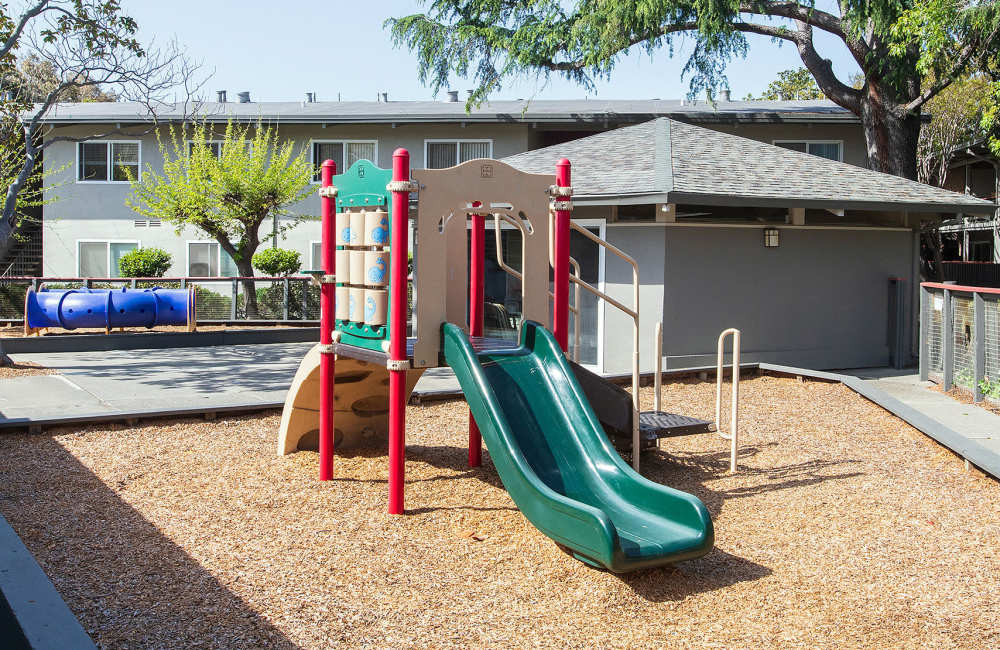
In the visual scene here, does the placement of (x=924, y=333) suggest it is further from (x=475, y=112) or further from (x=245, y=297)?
(x=475, y=112)

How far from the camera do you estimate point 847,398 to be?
11492mm

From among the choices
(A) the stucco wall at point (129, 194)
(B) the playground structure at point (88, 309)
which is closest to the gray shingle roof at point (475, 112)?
(A) the stucco wall at point (129, 194)

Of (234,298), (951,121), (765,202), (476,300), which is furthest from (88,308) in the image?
(951,121)

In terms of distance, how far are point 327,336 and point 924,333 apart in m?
9.40

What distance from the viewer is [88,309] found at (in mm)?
17438

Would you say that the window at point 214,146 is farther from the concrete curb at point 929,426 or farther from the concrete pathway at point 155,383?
the concrete curb at point 929,426

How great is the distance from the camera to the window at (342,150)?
25.5 m

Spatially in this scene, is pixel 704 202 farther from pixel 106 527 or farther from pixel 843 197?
pixel 106 527

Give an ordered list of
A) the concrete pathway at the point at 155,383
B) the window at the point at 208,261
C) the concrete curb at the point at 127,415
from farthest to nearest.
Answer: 1. the window at the point at 208,261
2. the concrete pathway at the point at 155,383
3. the concrete curb at the point at 127,415

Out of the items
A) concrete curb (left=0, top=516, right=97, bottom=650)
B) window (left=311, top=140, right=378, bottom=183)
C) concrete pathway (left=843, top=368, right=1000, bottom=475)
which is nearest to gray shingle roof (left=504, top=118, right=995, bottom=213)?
concrete pathway (left=843, top=368, right=1000, bottom=475)

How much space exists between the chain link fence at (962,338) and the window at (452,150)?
47.3 ft

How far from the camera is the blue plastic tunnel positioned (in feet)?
57.1

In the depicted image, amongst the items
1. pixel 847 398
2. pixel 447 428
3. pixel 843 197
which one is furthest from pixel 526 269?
pixel 843 197

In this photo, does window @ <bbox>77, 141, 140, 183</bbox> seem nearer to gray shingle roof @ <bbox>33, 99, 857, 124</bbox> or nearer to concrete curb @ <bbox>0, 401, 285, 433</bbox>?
gray shingle roof @ <bbox>33, 99, 857, 124</bbox>
